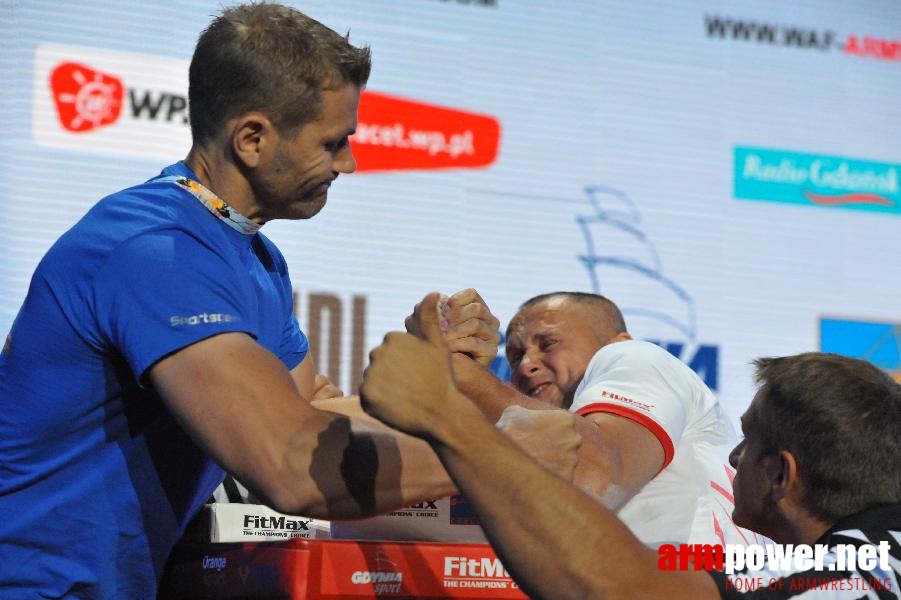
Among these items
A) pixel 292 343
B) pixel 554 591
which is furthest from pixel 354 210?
pixel 554 591

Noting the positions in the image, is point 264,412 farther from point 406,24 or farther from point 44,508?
point 406,24

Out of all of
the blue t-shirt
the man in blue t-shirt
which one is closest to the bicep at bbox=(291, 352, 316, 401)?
the man in blue t-shirt

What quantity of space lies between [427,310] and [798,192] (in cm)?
379

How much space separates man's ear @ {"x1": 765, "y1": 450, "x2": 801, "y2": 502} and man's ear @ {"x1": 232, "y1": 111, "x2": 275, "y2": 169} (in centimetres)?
84

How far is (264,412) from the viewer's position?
1.12 meters

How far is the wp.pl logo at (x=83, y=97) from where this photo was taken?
376 cm

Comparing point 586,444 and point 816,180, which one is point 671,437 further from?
point 816,180

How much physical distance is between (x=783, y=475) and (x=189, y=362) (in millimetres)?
872

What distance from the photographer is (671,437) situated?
74.5 inches

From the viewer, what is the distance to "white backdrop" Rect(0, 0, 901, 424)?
381 centimetres

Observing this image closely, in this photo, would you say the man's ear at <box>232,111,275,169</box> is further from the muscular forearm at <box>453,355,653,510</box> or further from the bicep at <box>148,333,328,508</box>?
the muscular forearm at <box>453,355,653,510</box>

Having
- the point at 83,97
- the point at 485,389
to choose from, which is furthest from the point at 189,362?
the point at 83,97

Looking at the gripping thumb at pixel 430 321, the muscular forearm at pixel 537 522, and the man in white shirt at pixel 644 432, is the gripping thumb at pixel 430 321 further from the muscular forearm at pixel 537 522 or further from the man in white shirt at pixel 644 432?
the man in white shirt at pixel 644 432

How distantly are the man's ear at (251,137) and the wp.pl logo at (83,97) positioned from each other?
265 centimetres
